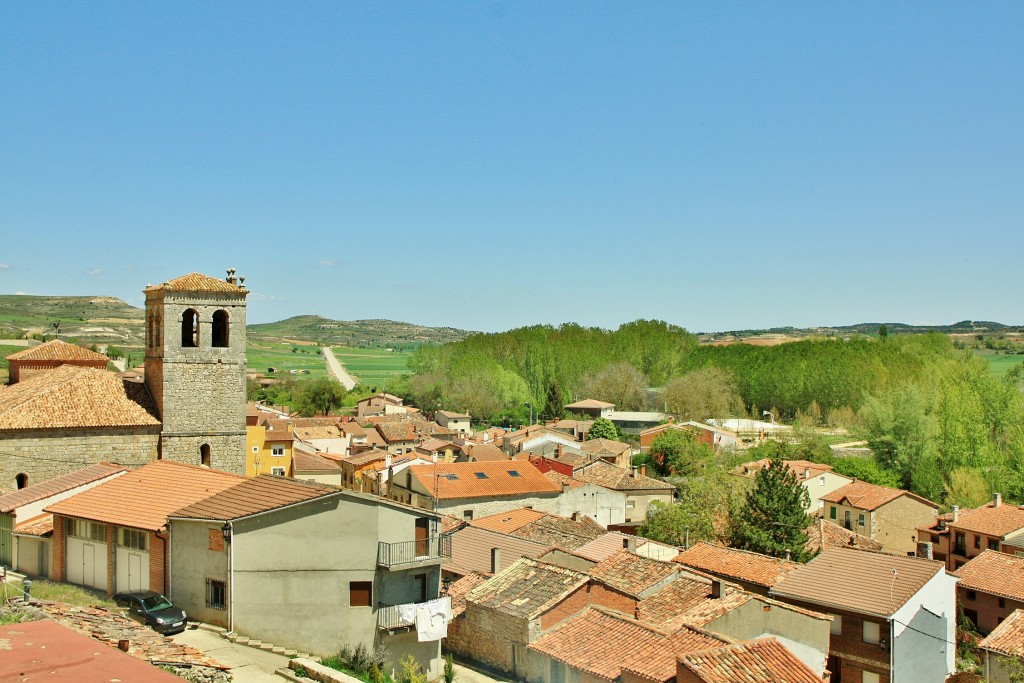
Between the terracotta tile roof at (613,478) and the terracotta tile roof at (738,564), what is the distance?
16.1m

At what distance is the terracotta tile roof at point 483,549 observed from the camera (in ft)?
82.8

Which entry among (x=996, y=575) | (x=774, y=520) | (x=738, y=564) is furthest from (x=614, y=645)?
(x=774, y=520)

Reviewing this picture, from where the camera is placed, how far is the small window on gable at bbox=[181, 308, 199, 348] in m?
26.5

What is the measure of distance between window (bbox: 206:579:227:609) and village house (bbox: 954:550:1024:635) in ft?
80.2

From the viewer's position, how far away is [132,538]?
1705 cm

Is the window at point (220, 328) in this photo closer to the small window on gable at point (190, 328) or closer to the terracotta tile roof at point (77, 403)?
the small window on gable at point (190, 328)

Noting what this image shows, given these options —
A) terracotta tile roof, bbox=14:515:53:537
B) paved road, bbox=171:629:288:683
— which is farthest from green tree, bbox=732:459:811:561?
terracotta tile roof, bbox=14:515:53:537

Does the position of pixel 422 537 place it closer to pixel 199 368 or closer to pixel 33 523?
pixel 33 523

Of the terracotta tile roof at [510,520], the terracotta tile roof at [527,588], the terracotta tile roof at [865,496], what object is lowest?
the terracotta tile roof at [865,496]

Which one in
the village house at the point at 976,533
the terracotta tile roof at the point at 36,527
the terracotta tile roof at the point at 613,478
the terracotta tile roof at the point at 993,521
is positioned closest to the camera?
the terracotta tile roof at the point at 36,527

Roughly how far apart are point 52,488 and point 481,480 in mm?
23649

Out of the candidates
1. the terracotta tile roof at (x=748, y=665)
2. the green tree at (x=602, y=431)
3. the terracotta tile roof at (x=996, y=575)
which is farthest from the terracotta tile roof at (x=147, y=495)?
the green tree at (x=602, y=431)

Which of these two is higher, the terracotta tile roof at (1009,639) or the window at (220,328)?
the window at (220,328)

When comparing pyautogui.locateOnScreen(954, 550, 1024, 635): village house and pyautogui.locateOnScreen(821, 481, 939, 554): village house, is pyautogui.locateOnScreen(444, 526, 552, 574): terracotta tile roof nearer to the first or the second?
pyautogui.locateOnScreen(954, 550, 1024, 635): village house
